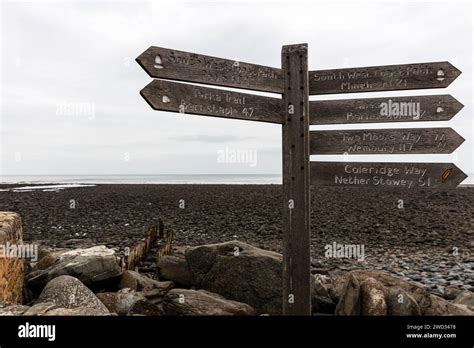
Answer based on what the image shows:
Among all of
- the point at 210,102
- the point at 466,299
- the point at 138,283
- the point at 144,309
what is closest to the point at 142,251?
the point at 138,283

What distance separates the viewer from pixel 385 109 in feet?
20.7

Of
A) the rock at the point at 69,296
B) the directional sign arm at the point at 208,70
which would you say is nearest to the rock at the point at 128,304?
the rock at the point at 69,296

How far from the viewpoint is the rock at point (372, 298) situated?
6.48 metres

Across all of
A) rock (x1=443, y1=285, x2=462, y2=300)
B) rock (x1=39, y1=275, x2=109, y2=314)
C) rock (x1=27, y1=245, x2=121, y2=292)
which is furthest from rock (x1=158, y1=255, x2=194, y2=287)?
rock (x1=443, y1=285, x2=462, y2=300)

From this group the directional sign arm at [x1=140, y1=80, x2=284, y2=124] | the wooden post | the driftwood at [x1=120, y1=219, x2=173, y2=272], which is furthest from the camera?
the driftwood at [x1=120, y1=219, x2=173, y2=272]

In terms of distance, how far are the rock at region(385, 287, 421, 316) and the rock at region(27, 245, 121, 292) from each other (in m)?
5.26

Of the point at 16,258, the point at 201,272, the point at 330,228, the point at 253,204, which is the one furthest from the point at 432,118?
the point at 253,204

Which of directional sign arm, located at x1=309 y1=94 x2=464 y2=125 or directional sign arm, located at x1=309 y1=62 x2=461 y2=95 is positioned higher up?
directional sign arm, located at x1=309 y1=62 x2=461 y2=95

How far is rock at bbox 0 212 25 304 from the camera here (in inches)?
253

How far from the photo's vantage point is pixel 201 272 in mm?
8711

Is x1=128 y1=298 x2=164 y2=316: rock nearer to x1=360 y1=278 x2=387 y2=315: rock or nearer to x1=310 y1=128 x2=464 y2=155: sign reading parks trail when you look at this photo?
x1=360 y1=278 x2=387 y2=315: rock

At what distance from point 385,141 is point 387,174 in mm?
514

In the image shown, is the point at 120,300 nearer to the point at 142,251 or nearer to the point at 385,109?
the point at 385,109

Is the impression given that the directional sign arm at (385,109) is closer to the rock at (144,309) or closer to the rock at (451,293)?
the rock at (144,309)
